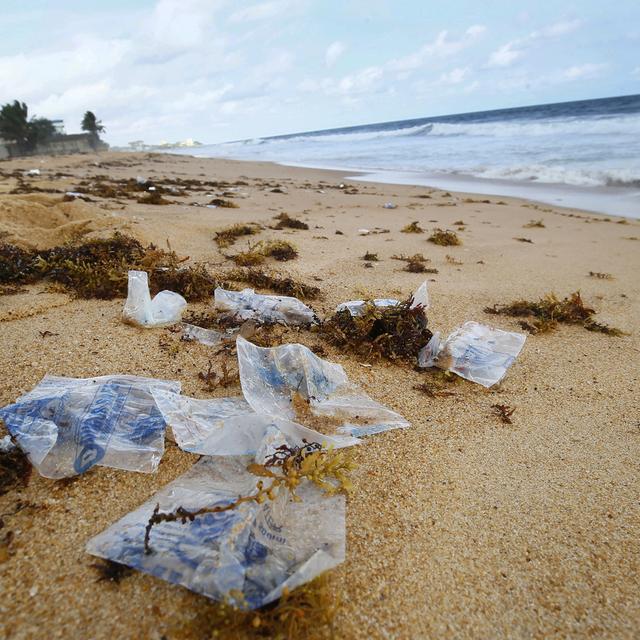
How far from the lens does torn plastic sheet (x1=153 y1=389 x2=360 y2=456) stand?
4.40 ft

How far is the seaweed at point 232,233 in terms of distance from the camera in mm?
4074

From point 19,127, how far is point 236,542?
46.5 m

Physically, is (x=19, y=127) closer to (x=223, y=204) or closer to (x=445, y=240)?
(x=223, y=204)

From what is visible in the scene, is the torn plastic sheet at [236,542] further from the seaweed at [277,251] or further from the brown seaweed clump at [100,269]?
the seaweed at [277,251]

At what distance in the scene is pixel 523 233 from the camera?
5582 millimetres

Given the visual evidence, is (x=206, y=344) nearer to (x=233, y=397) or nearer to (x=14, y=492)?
(x=233, y=397)

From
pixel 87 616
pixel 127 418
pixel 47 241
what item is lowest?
A: pixel 87 616

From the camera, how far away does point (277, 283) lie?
2957 mm

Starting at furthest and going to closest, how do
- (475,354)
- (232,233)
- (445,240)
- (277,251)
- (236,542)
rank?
(445,240) → (232,233) → (277,251) → (475,354) → (236,542)

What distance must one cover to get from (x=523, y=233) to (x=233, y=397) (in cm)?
511

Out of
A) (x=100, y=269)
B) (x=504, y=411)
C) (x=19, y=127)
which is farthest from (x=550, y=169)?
(x=19, y=127)

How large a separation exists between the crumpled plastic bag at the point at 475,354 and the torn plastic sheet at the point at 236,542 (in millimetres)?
1047

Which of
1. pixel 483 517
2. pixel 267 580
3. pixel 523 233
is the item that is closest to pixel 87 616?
pixel 267 580

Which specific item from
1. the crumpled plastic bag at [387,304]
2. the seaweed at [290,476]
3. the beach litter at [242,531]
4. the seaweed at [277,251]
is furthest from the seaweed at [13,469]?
the seaweed at [277,251]
